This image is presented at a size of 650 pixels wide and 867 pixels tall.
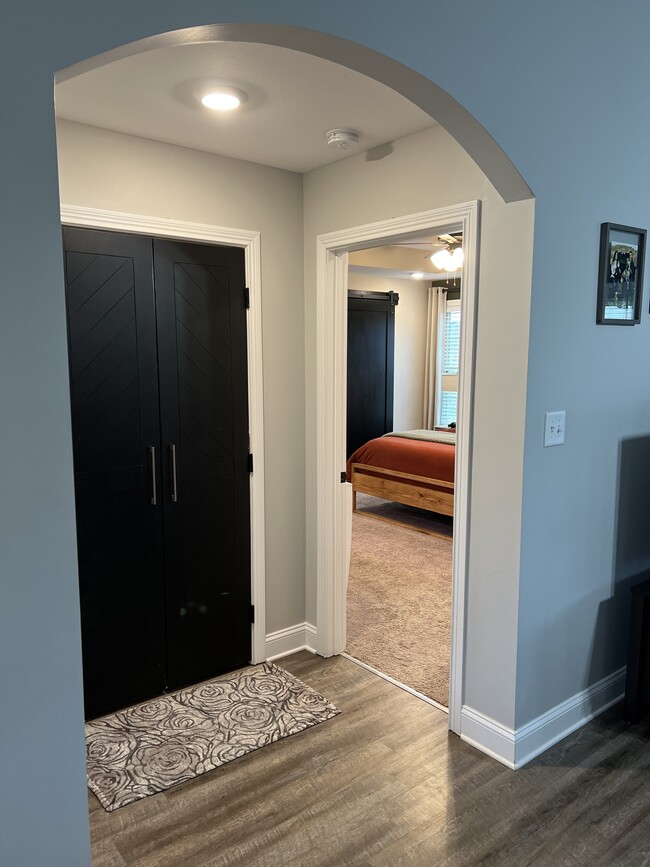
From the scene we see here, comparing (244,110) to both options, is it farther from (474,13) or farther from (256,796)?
(256,796)

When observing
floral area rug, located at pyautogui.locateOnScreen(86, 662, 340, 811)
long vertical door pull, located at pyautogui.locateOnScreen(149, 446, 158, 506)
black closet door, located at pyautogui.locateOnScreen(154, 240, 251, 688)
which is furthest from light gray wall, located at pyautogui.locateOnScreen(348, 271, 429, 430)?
long vertical door pull, located at pyautogui.locateOnScreen(149, 446, 158, 506)

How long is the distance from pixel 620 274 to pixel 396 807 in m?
2.15

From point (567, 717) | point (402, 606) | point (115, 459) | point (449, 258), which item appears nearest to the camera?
point (567, 717)

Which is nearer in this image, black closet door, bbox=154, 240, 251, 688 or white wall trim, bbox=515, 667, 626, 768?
white wall trim, bbox=515, 667, 626, 768

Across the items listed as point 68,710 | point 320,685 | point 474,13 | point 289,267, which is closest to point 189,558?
point 320,685

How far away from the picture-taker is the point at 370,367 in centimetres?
728

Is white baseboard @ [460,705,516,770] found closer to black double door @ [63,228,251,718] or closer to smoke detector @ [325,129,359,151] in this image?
black double door @ [63,228,251,718]

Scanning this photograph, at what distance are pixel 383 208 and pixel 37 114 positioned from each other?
191cm

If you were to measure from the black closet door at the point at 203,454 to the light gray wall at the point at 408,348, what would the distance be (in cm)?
487

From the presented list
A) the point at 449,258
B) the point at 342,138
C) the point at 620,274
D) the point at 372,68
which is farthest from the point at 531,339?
the point at 449,258

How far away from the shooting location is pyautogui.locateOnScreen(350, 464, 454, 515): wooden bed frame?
17.7ft

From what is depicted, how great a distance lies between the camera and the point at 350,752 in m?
2.52

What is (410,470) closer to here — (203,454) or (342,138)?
(203,454)

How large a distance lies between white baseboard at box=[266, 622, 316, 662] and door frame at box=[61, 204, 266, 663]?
0.05 metres
